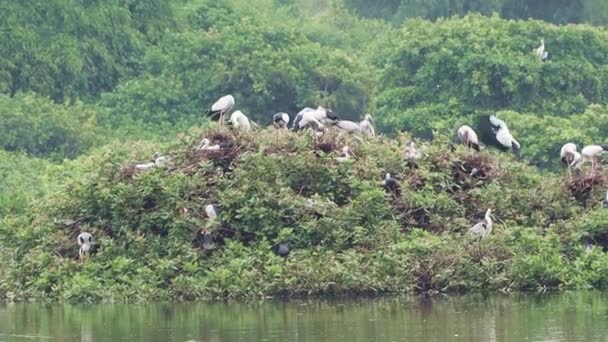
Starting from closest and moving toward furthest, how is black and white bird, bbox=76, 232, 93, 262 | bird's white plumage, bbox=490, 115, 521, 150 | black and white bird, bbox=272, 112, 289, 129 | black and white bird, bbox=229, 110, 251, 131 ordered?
1. black and white bird, bbox=76, 232, 93, 262
2. black and white bird, bbox=229, 110, 251, 131
3. black and white bird, bbox=272, 112, 289, 129
4. bird's white plumage, bbox=490, 115, 521, 150

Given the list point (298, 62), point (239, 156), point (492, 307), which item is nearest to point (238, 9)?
point (298, 62)

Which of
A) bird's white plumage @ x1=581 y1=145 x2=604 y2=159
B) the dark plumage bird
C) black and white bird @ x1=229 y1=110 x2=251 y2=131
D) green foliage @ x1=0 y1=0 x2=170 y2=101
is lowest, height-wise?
the dark plumage bird

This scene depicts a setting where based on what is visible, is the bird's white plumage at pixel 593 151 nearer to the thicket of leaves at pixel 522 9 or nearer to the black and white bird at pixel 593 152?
the black and white bird at pixel 593 152

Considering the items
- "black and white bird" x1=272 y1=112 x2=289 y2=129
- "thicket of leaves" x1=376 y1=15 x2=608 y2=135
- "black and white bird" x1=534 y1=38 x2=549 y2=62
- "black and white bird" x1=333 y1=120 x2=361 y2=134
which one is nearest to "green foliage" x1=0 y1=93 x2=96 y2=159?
"thicket of leaves" x1=376 y1=15 x2=608 y2=135

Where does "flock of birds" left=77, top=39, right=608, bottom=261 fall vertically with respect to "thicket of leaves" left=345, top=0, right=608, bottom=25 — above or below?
below

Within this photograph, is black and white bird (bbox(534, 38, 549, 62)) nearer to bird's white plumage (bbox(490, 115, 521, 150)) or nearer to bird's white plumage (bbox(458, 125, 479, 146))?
bird's white plumage (bbox(490, 115, 521, 150))

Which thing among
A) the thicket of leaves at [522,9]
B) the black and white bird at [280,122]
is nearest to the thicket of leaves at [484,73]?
the thicket of leaves at [522,9]

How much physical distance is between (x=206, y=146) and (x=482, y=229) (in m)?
3.35

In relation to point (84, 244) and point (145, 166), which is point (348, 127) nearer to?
point (145, 166)

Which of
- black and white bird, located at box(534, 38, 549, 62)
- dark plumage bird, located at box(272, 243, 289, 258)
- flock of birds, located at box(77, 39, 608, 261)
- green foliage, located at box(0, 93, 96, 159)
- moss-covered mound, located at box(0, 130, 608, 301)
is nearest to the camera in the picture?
moss-covered mound, located at box(0, 130, 608, 301)

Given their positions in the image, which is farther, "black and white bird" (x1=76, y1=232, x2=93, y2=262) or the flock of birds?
"black and white bird" (x1=76, y1=232, x2=93, y2=262)

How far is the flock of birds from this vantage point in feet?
71.6

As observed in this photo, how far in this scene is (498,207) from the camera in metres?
22.4

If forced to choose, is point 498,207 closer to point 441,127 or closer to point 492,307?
point 492,307
